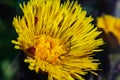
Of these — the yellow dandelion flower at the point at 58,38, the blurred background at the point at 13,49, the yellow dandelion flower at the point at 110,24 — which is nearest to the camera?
the yellow dandelion flower at the point at 58,38

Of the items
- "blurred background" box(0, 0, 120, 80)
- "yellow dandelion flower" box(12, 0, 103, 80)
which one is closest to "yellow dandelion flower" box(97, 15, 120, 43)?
"blurred background" box(0, 0, 120, 80)

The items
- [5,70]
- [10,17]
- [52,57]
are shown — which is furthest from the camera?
[10,17]

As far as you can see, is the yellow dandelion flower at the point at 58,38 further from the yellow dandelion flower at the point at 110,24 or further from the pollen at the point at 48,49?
the yellow dandelion flower at the point at 110,24

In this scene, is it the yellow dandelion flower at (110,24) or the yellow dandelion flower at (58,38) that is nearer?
the yellow dandelion flower at (58,38)

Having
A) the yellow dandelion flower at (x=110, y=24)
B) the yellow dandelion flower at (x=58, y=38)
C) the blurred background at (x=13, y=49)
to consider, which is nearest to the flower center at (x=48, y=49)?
the yellow dandelion flower at (x=58, y=38)

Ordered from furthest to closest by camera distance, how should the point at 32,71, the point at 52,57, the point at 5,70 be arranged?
the point at 5,70
the point at 52,57
the point at 32,71

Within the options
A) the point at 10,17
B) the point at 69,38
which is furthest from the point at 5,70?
the point at 69,38

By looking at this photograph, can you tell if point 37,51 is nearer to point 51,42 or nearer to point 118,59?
point 51,42

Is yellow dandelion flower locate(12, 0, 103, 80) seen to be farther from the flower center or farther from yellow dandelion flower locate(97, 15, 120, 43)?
yellow dandelion flower locate(97, 15, 120, 43)

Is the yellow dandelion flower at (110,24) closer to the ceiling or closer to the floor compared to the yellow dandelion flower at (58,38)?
closer to the ceiling
